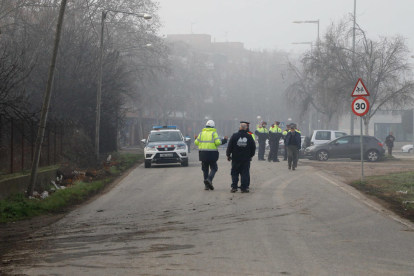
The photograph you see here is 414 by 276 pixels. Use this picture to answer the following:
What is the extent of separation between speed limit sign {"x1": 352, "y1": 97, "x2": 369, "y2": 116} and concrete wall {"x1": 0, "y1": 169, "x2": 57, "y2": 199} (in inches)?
342

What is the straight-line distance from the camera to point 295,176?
19703 mm

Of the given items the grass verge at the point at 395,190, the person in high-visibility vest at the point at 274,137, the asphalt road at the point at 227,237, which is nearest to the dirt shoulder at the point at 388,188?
the grass verge at the point at 395,190

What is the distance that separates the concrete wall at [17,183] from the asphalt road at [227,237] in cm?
195

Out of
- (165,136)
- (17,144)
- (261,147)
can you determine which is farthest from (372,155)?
(17,144)

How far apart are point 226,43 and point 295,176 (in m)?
121

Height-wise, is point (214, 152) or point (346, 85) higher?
point (346, 85)

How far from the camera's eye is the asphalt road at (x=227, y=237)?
6.54m

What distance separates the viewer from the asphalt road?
654 cm

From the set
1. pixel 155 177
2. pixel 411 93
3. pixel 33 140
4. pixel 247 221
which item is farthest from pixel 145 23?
pixel 247 221

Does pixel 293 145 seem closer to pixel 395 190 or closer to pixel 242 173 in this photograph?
pixel 395 190

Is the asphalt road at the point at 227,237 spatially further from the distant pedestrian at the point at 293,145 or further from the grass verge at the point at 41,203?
the distant pedestrian at the point at 293,145

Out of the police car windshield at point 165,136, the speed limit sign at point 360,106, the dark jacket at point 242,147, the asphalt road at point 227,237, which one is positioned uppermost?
the speed limit sign at point 360,106

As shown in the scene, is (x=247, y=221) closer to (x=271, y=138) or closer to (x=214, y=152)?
(x=214, y=152)

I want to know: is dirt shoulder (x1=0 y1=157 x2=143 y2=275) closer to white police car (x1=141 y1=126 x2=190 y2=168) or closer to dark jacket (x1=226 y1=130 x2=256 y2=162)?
dark jacket (x1=226 y1=130 x2=256 y2=162)
